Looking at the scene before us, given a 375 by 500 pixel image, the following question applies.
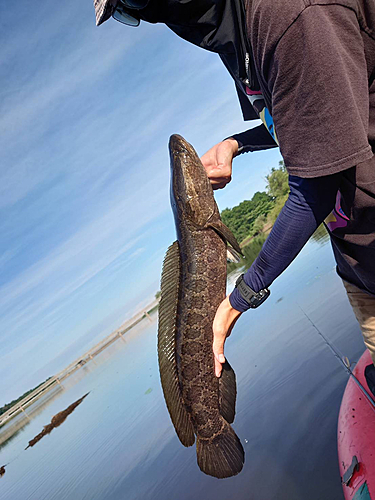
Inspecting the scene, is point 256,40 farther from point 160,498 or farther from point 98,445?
point 98,445

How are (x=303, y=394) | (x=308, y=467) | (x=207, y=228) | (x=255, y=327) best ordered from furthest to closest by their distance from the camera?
(x=255, y=327), (x=303, y=394), (x=308, y=467), (x=207, y=228)

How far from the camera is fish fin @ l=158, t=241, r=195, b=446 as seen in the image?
308cm

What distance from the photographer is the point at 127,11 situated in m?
2.43

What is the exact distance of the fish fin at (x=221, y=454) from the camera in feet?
9.55

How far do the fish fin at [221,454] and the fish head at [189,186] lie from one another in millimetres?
1847

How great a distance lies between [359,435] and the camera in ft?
11.9

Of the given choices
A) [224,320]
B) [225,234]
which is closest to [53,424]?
[225,234]

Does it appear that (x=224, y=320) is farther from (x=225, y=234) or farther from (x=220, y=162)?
(x=220, y=162)

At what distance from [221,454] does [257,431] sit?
519cm

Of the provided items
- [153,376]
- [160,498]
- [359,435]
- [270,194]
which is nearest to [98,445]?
[153,376]

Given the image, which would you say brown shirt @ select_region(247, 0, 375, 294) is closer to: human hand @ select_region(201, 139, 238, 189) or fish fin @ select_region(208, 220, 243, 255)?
human hand @ select_region(201, 139, 238, 189)

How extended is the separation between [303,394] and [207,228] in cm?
538

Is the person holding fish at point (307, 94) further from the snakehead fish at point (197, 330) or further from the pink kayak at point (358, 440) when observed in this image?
the pink kayak at point (358, 440)

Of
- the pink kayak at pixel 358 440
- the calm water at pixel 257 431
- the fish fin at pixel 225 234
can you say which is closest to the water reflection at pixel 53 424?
the calm water at pixel 257 431
